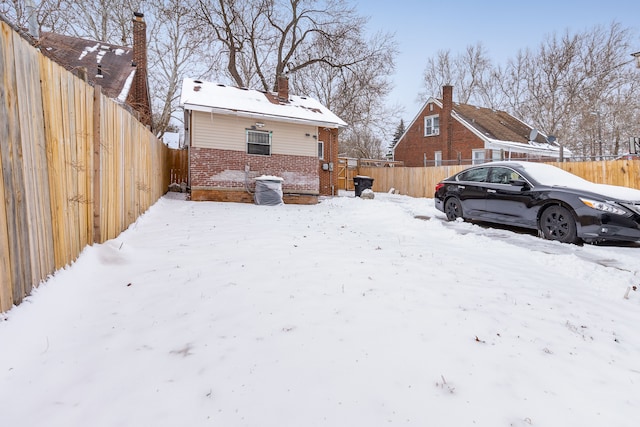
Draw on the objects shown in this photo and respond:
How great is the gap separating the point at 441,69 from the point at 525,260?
3576 cm

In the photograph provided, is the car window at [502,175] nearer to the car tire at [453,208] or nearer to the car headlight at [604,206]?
the car tire at [453,208]

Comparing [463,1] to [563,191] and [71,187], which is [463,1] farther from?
[71,187]

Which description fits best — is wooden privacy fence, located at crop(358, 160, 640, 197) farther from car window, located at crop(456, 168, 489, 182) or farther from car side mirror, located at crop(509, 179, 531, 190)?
car side mirror, located at crop(509, 179, 531, 190)

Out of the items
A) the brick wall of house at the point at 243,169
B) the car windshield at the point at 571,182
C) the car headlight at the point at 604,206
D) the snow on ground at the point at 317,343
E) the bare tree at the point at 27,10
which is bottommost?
the snow on ground at the point at 317,343

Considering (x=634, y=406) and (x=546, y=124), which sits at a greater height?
(x=546, y=124)

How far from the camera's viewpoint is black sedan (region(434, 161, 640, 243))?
17.3 feet

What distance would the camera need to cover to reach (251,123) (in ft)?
39.9

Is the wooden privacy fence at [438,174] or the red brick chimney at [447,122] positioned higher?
the red brick chimney at [447,122]

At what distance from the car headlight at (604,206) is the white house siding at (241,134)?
30.9ft

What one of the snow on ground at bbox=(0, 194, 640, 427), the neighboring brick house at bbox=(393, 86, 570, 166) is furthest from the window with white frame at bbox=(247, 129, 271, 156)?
the neighboring brick house at bbox=(393, 86, 570, 166)

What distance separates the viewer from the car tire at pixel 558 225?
18.6 ft

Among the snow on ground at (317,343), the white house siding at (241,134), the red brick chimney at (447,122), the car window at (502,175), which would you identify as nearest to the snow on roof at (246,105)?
the white house siding at (241,134)

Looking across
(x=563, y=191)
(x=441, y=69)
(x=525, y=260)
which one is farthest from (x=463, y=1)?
(x=525, y=260)

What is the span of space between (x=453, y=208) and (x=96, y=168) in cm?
740
